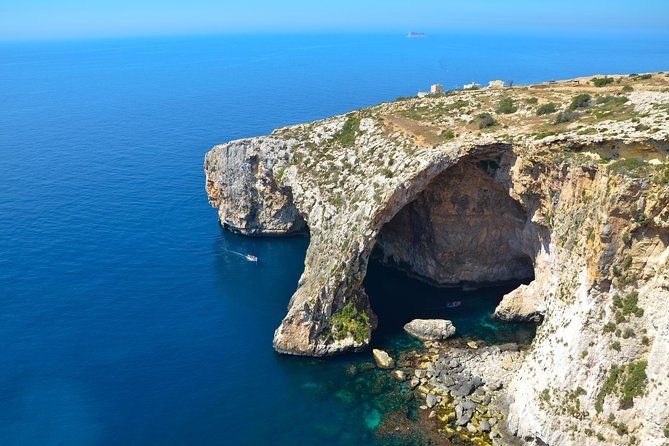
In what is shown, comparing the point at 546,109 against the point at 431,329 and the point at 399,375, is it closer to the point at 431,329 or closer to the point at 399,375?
the point at 431,329

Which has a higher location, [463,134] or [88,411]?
[463,134]

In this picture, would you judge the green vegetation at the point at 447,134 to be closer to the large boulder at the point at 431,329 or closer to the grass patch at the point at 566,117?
the grass patch at the point at 566,117

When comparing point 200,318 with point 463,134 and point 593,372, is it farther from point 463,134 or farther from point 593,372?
point 593,372

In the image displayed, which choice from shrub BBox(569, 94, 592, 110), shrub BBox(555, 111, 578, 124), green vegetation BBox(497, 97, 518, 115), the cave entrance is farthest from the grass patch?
green vegetation BBox(497, 97, 518, 115)

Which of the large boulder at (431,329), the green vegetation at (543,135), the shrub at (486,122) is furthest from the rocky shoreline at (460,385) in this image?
the shrub at (486,122)

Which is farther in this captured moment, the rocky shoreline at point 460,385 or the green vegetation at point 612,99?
the green vegetation at point 612,99

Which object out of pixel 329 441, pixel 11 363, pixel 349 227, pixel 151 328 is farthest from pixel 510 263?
pixel 11 363
